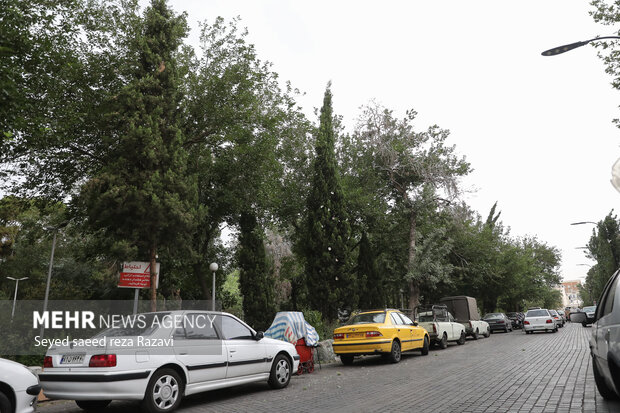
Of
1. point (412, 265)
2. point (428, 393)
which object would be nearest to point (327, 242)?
point (412, 265)

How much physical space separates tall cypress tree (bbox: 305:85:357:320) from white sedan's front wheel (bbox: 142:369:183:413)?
604 inches

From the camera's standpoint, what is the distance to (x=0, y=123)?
10422 millimetres

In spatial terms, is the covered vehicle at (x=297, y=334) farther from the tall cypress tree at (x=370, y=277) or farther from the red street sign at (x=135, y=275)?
the tall cypress tree at (x=370, y=277)

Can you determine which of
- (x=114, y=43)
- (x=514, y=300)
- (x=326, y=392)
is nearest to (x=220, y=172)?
(x=114, y=43)

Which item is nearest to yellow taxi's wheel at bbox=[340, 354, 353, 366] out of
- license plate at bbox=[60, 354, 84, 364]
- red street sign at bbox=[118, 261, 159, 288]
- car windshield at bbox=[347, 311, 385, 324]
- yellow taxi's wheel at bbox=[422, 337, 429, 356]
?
car windshield at bbox=[347, 311, 385, 324]

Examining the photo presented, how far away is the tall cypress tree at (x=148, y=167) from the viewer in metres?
13.8

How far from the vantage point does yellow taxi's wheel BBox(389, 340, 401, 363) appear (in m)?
13.0

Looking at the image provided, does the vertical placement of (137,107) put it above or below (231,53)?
below

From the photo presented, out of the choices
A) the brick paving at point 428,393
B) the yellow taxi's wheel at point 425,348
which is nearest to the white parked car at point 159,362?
the brick paving at point 428,393

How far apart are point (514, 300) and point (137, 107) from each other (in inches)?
2002

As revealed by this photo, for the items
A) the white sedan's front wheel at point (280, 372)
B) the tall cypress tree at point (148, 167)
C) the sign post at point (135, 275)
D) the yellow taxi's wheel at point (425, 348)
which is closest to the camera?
the white sedan's front wheel at point (280, 372)

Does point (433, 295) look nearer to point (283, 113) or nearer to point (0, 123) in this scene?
point (283, 113)

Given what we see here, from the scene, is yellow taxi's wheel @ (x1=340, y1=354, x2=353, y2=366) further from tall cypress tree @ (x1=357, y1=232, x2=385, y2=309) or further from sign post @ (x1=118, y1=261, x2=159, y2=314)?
tall cypress tree @ (x1=357, y1=232, x2=385, y2=309)

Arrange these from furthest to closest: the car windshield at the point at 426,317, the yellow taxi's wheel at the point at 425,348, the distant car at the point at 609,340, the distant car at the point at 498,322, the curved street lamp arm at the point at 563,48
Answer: the distant car at the point at 498,322
the car windshield at the point at 426,317
the yellow taxi's wheel at the point at 425,348
the curved street lamp arm at the point at 563,48
the distant car at the point at 609,340
